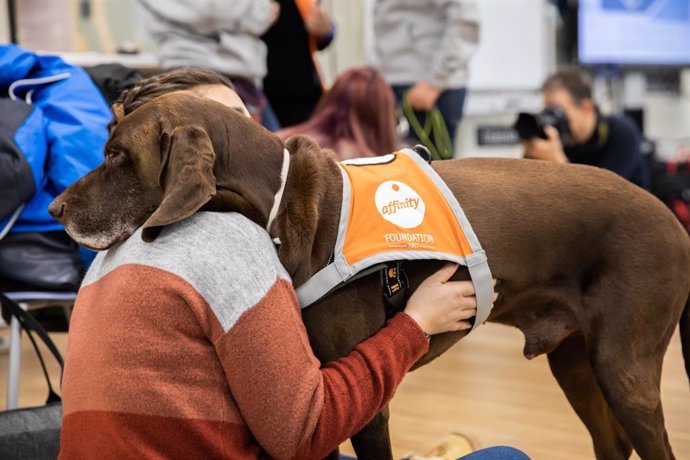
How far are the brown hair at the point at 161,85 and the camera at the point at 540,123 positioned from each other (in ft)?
6.54

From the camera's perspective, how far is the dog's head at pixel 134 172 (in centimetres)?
121

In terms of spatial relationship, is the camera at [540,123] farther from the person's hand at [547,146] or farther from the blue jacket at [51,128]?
the blue jacket at [51,128]

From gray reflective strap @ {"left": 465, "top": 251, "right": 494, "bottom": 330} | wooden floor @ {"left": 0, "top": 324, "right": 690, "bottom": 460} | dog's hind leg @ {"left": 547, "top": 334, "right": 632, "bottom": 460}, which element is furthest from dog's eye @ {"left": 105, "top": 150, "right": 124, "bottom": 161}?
wooden floor @ {"left": 0, "top": 324, "right": 690, "bottom": 460}

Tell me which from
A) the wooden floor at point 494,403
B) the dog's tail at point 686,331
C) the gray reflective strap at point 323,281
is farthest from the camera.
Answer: the wooden floor at point 494,403

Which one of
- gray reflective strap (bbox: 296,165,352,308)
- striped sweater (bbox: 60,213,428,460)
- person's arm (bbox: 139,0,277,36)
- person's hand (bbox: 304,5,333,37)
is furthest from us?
person's hand (bbox: 304,5,333,37)

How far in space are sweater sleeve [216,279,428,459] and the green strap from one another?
2682 millimetres

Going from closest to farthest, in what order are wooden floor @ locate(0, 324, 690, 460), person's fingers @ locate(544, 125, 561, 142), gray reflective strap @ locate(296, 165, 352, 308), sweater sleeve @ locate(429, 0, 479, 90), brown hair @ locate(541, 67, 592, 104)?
1. gray reflective strap @ locate(296, 165, 352, 308)
2. wooden floor @ locate(0, 324, 690, 460)
3. person's fingers @ locate(544, 125, 561, 142)
4. sweater sleeve @ locate(429, 0, 479, 90)
5. brown hair @ locate(541, 67, 592, 104)

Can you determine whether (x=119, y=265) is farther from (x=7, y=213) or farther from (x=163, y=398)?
(x=7, y=213)

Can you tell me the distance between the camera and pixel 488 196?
1.56 metres

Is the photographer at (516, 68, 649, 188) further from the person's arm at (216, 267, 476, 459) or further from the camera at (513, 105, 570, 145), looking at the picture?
the person's arm at (216, 267, 476, 459)

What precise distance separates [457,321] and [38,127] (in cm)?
110

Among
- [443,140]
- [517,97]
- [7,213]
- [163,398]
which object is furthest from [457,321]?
[517,97]

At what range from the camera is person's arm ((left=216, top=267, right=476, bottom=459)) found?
1.13m

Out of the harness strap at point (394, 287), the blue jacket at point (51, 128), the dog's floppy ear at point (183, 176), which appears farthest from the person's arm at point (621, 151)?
the dog's floppy ear at point (183, 176)
